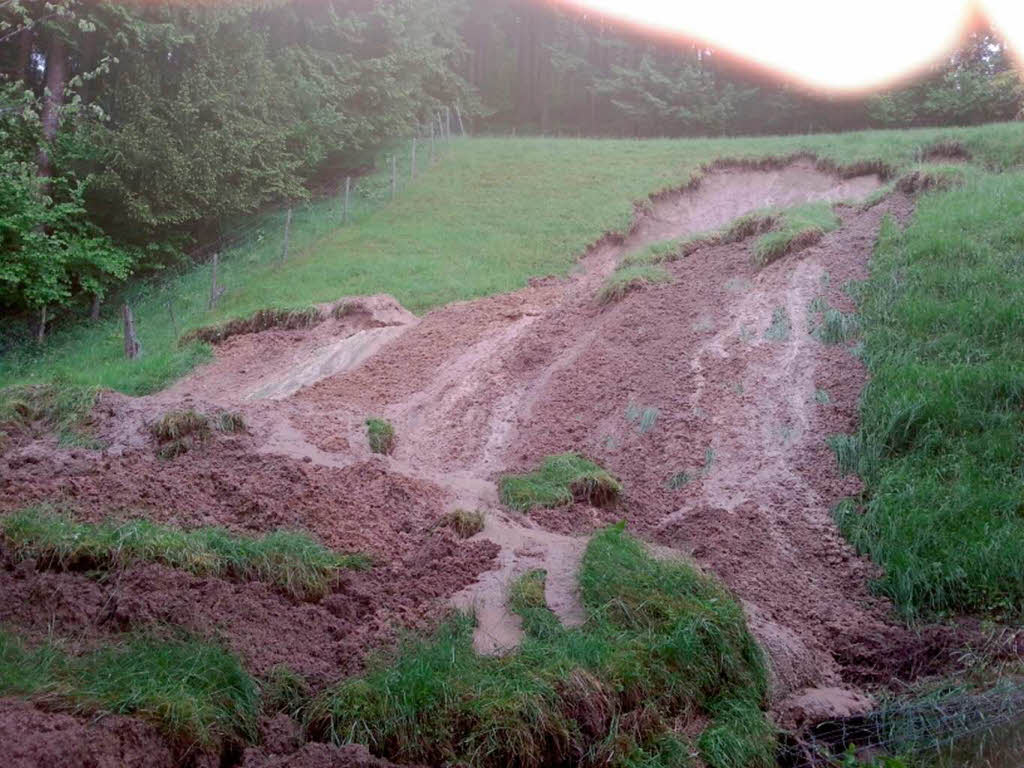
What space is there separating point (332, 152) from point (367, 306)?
1360cm

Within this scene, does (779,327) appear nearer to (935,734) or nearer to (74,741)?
(935,734)

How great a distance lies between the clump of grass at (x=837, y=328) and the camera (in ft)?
37.4

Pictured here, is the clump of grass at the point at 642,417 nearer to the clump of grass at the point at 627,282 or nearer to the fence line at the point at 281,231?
the clump of grass at the point at 627,282

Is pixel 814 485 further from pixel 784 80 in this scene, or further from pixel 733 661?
pixel 784 80

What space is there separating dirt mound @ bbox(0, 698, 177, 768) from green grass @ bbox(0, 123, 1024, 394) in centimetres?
1018

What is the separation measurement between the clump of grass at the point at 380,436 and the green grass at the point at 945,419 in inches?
177

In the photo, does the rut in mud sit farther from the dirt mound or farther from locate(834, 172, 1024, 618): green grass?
the dirt mound

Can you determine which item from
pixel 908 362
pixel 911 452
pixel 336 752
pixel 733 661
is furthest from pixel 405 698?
pixel 908 362

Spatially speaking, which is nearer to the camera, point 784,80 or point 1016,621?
point 1016,621

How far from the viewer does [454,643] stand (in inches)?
237

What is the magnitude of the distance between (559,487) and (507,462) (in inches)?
56.6

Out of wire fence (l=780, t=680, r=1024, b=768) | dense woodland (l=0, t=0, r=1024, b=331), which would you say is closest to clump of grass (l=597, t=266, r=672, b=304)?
dense woodland (l=0, t=0, r=1024, b=331)

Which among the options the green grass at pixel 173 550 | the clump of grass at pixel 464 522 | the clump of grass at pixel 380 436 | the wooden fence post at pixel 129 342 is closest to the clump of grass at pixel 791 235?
the clump of grass at pixel 380 436

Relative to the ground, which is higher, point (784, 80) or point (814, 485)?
point (784, 80)
